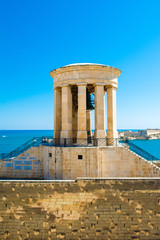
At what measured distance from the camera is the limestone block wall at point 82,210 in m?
10.2

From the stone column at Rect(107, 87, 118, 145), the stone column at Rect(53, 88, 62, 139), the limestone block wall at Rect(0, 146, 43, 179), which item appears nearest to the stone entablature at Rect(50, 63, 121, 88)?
the stone column at Rect(107, 87, 118, 145)

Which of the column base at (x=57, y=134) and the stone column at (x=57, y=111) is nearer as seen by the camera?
the column base at (x=57, y=134)

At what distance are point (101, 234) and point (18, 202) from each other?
198 inches

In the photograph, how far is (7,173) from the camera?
1515 cm

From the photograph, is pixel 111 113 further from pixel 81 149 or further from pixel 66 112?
pixel 81 149

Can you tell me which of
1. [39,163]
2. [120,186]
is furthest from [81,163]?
[39,163]

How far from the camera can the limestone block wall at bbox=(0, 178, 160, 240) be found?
1017cm

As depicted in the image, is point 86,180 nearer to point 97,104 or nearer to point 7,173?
point 97,104

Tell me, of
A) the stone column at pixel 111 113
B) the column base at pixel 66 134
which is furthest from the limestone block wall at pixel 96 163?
the stone column at pixel 111 113

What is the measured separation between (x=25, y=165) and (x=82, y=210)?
6.71 metres

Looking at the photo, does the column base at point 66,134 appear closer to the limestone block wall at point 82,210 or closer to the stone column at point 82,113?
the stone column at point 82,113

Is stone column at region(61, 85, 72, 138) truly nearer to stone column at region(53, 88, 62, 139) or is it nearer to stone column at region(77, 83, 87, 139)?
stone column at region(77, 83, 87, 139)

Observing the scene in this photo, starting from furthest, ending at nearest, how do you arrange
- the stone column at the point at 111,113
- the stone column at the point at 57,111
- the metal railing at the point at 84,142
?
the stone column at the point at 57,111 < the stone column at the point at 111,113 < the metal railing at the point at 84,142

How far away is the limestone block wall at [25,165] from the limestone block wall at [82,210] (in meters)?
4.24
